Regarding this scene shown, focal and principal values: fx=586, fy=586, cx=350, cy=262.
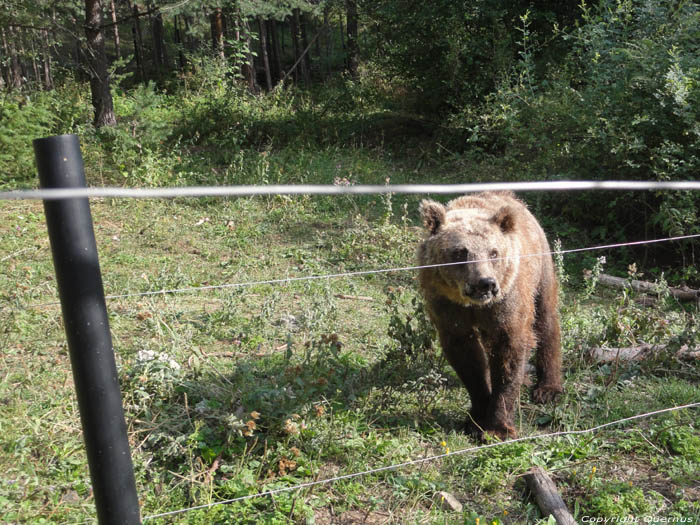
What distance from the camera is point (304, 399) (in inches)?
152

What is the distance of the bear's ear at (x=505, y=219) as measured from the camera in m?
3.91

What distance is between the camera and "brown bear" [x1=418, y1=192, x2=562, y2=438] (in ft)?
12.3

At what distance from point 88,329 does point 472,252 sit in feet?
8.00

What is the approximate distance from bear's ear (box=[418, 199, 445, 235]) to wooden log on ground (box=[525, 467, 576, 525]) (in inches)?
65.3

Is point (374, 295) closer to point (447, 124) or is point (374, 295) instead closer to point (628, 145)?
point (628, 145)

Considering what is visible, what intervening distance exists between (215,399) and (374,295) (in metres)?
2.94

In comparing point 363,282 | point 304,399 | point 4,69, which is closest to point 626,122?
point 363,282

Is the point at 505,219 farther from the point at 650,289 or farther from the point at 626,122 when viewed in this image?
the point at 626,122

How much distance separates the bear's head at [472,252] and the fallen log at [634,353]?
164 centimetres

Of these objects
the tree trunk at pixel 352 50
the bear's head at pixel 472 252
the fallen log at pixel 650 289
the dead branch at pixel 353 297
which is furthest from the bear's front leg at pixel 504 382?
the tree trunk at pixel 352 50

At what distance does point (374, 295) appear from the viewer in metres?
6.51

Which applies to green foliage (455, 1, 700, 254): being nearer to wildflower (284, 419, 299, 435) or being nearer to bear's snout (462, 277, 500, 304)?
bear's snout (462, 277, 500, 304)

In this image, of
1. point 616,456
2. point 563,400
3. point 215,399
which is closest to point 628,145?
point 563,400

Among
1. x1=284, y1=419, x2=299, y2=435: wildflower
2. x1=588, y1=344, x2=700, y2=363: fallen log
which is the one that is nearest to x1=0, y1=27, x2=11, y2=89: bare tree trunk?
x1=284, y1=419, x2=299, y2=435: wildflower
